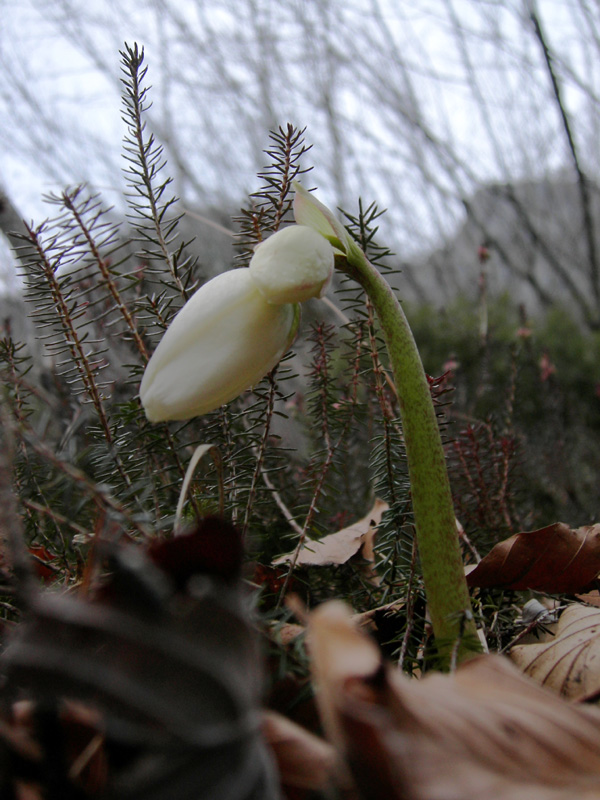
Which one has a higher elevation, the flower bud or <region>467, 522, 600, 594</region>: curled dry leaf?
the flower bud

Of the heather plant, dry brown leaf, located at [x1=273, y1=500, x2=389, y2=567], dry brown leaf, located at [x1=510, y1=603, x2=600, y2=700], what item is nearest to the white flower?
the heather plant

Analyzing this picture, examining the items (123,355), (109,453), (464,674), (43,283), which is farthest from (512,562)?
(123,355)

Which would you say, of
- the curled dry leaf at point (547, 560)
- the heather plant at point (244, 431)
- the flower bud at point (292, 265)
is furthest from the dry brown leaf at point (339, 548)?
the flower bud at point (292, 265)

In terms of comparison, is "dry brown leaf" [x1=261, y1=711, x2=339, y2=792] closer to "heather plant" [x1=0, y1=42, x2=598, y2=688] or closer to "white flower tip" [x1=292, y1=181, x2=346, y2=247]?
"heather plant" [x1=0, y1=42, x2=598, y2=688]

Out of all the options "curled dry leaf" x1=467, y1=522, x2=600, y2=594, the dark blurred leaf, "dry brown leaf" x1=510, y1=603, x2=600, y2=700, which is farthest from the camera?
"curled dry leaf" x1=467, y1=522, x2=600, y2=594

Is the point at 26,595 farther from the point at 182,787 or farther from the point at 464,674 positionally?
the point at 464,674

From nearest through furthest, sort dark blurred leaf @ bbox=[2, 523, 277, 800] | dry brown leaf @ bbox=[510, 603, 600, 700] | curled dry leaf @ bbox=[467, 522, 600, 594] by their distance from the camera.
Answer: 1. dark blurred leaf @ bbox=[2, 523, 277, 800]
2. dry brown leaf @ bbox=[510, 603, 600, 700]
3. curled dry leaf @ bbox=[467, 522, 600, 594]
